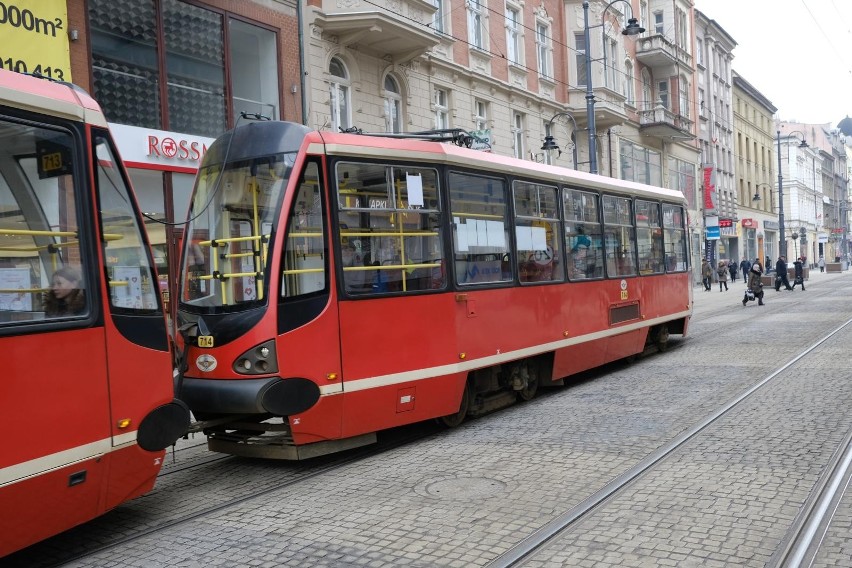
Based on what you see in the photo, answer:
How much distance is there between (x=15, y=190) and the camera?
179 inches

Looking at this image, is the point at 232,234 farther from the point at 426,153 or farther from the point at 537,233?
the point at 537,233

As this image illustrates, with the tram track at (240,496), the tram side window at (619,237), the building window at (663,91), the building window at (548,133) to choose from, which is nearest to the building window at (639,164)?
the building window at (663,91)

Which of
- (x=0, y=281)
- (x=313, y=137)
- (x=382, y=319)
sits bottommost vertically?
(x=382, y=319)

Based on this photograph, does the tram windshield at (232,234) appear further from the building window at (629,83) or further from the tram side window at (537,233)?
the building window at (629,83)

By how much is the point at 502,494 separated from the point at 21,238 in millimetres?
3620

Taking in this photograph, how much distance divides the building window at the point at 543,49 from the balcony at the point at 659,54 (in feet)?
31.1

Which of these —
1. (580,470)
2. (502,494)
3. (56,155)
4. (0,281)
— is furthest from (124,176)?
(580,470)

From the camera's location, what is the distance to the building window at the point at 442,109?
21.9m

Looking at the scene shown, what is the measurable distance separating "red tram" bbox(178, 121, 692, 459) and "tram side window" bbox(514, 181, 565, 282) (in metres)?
0.04

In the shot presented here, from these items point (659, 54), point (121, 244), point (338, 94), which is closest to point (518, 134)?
point (338, 94)

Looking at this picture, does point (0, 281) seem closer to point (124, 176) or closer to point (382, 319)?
point (124, 176)

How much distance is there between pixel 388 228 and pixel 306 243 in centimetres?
91

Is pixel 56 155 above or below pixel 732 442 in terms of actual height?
above

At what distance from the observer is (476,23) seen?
2380cm
